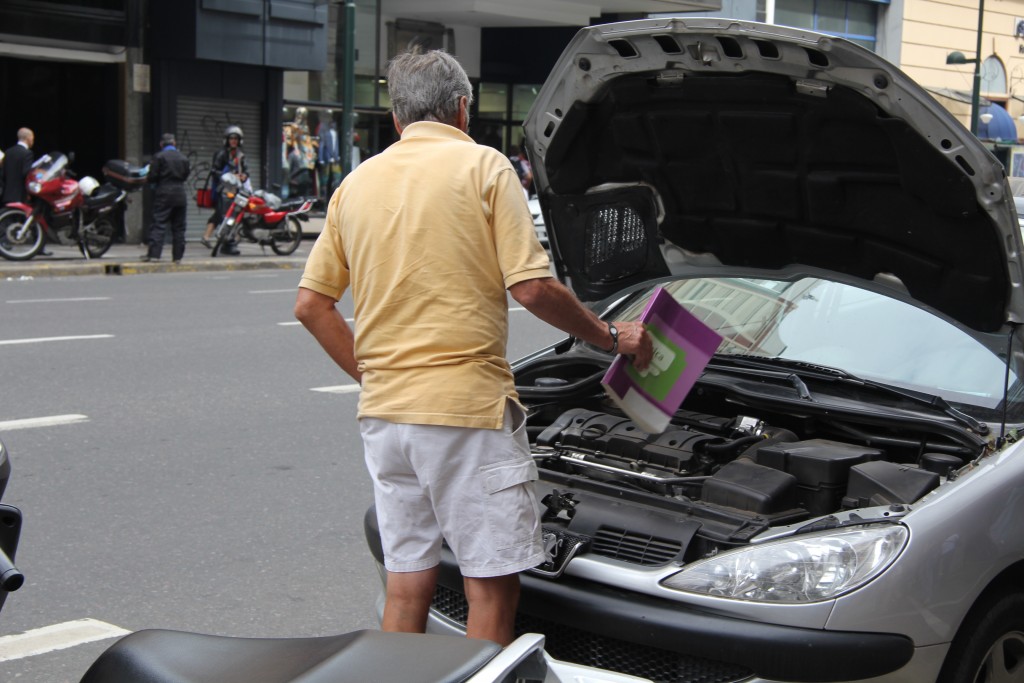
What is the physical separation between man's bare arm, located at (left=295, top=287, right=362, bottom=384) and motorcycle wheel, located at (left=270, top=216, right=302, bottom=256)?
57.1 ft

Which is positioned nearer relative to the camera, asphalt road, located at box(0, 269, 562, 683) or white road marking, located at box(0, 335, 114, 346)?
asphalt road, located at box(0, 269, 562, 683)

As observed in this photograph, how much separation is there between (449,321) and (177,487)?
3.58 m

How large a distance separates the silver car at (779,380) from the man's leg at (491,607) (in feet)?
0.42

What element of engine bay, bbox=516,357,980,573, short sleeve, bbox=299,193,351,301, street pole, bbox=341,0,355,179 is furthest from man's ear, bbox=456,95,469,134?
street pole, bbox=341,0,355,179

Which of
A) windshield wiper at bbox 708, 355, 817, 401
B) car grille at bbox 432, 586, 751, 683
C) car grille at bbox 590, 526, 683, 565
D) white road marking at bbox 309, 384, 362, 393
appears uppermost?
windshield wiper at bbox 708, 355, 817, 401

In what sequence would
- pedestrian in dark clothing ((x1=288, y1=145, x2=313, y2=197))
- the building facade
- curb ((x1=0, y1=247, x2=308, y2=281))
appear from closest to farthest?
curb ((x1=0, y1=247, x2=308, y2=281)) < the building facade < pedestrian in dark clothing ((x1=288, y1=145, x2=313, y2=197))

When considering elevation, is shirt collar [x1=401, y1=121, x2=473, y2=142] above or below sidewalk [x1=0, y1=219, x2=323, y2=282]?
above

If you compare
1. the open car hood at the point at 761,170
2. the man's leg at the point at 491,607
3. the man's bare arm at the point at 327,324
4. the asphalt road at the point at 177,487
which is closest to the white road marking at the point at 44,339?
the asphalt road at the point at 177,487

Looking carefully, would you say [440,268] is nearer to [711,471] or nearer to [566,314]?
[566,314]

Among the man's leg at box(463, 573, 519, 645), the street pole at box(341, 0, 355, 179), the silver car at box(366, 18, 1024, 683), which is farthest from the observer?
the street pole at box(341, 0, 355, 179)

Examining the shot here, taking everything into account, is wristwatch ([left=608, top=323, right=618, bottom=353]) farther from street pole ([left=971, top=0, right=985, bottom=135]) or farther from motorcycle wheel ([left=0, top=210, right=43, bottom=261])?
street pole ([left=971, top=0, right=985, bottom=135])

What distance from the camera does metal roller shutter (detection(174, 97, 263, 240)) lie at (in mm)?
22422

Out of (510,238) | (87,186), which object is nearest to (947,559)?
(510,238)

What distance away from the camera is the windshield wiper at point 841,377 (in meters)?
3.72
